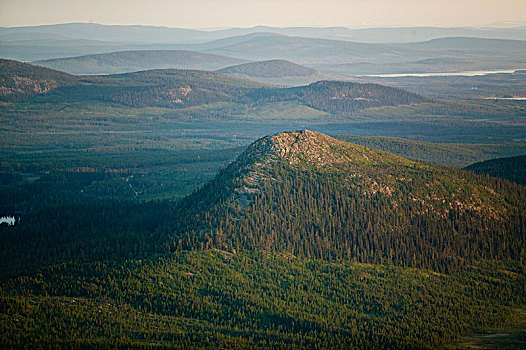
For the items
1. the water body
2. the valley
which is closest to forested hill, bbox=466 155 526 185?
the valley

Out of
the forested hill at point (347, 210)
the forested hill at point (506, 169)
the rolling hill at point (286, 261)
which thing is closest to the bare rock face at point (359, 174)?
the forested hill at point (347, 210)

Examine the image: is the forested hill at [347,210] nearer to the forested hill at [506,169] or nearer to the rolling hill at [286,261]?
the rolling hill at [286,261]

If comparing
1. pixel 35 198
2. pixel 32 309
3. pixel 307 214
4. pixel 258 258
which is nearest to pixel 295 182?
pixel 307 214

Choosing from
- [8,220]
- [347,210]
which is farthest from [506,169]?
[8,220]

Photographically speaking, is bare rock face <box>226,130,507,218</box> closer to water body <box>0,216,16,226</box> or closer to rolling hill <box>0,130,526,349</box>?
rolling hill <box>0,130,526,349</box>

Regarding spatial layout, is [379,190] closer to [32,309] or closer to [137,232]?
[137,232]

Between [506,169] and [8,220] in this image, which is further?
[506,169]

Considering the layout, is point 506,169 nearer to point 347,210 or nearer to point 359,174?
point 359,174
